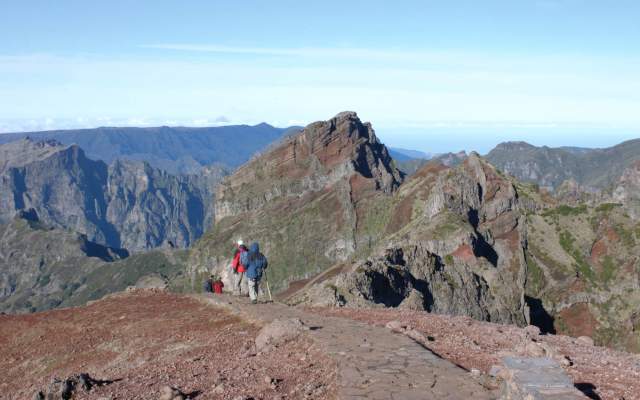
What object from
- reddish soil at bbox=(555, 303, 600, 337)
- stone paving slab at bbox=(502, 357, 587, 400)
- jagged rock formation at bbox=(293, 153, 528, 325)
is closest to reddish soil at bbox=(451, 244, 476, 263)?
jagged rock formation at bbox=(293, 153, 528, 325)

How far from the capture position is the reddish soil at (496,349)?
58.7 feet

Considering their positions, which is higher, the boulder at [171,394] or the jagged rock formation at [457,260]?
the boulder at [171,394]

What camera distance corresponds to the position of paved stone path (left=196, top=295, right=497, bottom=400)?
15422mm

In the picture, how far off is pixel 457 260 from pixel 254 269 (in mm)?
97575

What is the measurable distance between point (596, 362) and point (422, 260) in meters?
89.2

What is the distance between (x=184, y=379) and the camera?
747 inches

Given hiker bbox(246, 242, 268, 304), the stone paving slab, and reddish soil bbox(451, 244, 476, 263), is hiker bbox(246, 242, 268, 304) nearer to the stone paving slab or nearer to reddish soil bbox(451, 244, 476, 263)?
the stone paving slab

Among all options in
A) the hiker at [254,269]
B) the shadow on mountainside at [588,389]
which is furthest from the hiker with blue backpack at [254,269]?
the shadow on mountainside at [588,389]

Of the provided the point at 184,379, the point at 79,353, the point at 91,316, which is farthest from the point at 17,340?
the point at 184,379

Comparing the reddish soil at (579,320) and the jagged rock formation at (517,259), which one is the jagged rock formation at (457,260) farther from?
the reddish soil at (579,320)

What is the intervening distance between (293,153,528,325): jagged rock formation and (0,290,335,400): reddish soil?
22476 mm

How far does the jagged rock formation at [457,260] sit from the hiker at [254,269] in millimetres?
20408

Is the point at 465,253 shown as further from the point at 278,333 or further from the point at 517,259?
the point at 278,333

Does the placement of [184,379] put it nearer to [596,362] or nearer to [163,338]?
[163,338]
